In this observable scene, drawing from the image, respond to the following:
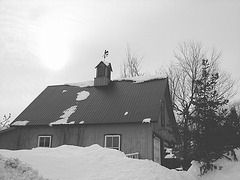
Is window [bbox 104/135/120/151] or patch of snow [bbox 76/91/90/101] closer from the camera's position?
window [bbox 104/135/120/151]

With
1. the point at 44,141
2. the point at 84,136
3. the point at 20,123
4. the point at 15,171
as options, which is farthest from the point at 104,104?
the point at 15,171

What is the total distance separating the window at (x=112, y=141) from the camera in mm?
14016

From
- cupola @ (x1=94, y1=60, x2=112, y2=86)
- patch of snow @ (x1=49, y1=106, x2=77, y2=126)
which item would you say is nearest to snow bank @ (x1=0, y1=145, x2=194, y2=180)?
patch of snow @ (x1=49, y1=106, x2=77, y2=126)

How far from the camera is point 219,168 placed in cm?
834

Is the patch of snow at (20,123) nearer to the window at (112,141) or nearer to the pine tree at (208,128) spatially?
the window at (112,141)

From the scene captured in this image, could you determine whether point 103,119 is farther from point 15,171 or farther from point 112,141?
point 15,171

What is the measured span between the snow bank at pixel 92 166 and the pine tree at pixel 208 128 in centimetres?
123

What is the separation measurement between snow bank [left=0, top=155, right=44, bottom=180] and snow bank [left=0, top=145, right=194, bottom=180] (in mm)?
273

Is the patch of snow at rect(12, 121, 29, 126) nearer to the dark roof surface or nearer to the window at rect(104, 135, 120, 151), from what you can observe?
the dark roof surface

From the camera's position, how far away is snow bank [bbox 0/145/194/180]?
5652mm

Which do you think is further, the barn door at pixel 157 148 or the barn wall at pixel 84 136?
the barn door at pixel 157 148

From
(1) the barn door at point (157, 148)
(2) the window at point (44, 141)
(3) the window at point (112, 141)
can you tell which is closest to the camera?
(3) the window at point (112, 141)

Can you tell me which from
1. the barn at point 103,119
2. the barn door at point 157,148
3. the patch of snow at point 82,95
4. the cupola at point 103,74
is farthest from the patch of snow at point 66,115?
the barn door at point 157,148

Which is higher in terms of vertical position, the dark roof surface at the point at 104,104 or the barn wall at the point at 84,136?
the dark roof surface at the point at 104,104
